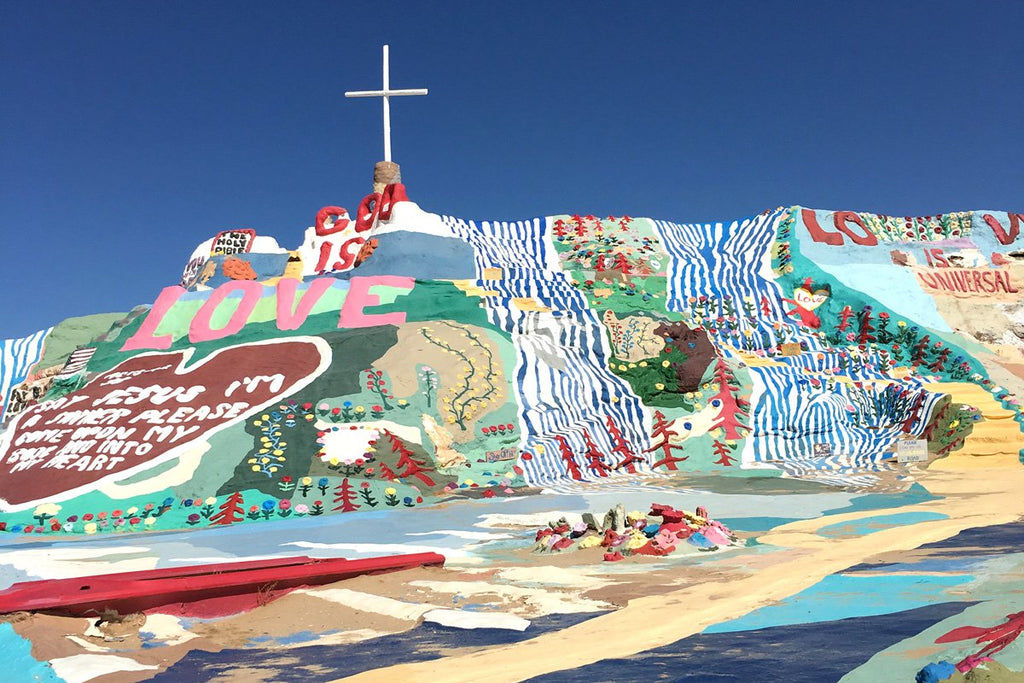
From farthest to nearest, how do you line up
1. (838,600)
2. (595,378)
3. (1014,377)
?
1. (1014,377)
2. (595,378)
3. (838,600)

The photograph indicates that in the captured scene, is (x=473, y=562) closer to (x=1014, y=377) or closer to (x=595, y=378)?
(x=595, y=378)

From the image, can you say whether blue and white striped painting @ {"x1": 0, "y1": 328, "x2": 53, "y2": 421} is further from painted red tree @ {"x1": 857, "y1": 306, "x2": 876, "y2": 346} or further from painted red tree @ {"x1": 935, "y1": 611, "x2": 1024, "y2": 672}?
painted red tree @ {"x1": 935, "y1": 611, "x2": 1024, "y2": 672}

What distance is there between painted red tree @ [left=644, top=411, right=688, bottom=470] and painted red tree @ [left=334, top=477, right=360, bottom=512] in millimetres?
5653

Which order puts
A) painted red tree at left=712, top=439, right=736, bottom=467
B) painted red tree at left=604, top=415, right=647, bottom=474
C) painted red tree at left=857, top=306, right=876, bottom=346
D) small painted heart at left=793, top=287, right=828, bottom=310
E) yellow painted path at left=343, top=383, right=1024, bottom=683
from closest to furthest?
yellow painted path at left=343, top=383, right=1024, bottom=683, painted red tree at left=604, top=415, right=647, bottom=474, painted red tree at left=712, top=439, right=736, bottom=467, painted red tree at left=857, top=306, right=876, bottom=346, small painted heart at left=793, top=287, right=828, bottom=310

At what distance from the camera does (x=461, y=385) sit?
15.9 meters

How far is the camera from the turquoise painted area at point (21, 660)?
5215 millimetres

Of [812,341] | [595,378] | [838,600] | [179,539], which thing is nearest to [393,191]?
[595,378]

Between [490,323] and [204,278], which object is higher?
[204,278]

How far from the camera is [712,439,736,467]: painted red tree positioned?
1575 centimetres

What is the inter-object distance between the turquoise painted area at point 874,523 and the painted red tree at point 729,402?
6.54m

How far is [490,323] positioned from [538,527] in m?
7.95

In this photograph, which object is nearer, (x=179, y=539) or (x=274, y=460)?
(x=179, y=539)

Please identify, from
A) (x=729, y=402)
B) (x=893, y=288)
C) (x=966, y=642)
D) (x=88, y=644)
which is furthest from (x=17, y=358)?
(x=966, y=642)

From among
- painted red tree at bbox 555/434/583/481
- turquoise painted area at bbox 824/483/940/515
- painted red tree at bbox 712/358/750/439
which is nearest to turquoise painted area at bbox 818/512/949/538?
turquoise painted area at bbox 824/483/940/515
